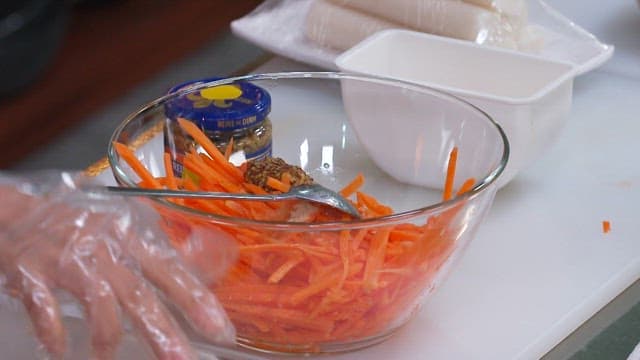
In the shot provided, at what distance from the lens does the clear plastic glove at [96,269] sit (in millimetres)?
586

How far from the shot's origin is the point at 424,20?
113 centimetres

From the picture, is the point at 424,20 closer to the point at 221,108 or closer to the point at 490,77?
the point at 490,77

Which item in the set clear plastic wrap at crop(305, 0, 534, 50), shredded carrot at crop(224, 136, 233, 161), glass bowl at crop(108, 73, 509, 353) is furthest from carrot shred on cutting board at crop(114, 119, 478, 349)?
clear plastic wrap at crop(305, 0, 534, 50)

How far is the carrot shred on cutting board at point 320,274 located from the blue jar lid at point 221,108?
0.53 feet

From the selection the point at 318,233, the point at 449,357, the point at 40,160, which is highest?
the point at 318,233

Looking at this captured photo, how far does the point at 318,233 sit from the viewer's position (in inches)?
26.3

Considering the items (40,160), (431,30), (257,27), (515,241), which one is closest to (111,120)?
(40,160)

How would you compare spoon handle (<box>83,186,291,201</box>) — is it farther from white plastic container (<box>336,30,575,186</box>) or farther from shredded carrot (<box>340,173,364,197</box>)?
white plastic container (<box>336,30,575,186</box>)

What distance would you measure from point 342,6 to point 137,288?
0.65 m

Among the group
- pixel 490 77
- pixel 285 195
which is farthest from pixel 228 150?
pixel 490 77

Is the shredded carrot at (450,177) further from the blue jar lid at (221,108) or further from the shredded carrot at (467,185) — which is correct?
the blue jar lid at (221,108)

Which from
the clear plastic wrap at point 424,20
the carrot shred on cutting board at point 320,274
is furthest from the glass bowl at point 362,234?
the clear plastic wrap at point 424,20

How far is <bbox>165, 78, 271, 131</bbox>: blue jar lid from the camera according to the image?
0.88 metres

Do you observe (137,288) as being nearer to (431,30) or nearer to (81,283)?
(81,283)
